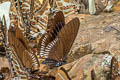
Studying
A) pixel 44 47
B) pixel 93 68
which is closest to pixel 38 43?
pixel 44 47

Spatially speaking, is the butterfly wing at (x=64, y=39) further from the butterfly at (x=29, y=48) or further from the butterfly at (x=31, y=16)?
the butterfly at (x=31, y=16)

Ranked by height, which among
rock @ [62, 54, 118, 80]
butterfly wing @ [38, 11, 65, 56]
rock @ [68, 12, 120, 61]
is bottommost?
rock @ [68, 12, 120, 61]

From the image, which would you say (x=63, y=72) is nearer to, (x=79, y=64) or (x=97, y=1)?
(x=79, y=64)

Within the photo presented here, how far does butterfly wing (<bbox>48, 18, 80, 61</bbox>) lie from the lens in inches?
26.5

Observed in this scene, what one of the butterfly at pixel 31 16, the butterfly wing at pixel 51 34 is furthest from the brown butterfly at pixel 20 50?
the butterfly at pixel 31 16

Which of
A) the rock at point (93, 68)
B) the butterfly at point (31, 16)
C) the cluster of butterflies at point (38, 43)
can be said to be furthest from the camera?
the butterfly at point (31, 16)

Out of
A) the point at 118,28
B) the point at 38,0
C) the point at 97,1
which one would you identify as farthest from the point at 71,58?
the point at 97,1

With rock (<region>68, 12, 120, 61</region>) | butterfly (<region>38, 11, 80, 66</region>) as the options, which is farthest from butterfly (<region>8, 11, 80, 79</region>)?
rock (<region>68, 12, 120, 61</region>)

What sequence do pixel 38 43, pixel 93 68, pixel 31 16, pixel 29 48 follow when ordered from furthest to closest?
pixel 31 16
pixel 38 43
pixel 29 48
pixel 93 68

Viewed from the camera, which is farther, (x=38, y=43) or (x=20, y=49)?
(x=38, y=43)

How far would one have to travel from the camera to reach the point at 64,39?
69 cm

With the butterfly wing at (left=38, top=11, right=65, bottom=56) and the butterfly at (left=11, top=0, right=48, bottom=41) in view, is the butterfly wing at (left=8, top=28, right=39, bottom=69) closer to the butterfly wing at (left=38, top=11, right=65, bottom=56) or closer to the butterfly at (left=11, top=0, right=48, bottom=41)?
the butterfly wing at (left=38, top=11, right=65, bottom=56)

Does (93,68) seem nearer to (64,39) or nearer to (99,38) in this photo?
(64,39)

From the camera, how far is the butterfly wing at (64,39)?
2.21ft
